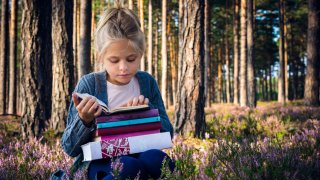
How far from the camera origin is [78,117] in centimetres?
260

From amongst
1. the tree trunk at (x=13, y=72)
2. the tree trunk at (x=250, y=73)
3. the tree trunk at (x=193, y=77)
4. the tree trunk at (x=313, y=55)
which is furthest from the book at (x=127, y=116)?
the tree trunk at (x=13, y=72)

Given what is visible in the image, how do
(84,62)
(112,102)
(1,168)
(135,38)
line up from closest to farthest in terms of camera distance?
(135,38), (112,102), (1,168), (84,62)

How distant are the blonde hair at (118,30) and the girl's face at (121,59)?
0.03 meters

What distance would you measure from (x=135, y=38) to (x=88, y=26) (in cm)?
685

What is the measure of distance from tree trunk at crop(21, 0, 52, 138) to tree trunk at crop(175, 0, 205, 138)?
9.45 feet

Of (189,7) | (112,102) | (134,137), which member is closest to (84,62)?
(189,7)

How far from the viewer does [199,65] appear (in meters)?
6.70

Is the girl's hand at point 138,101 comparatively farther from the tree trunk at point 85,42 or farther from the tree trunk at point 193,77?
the tree trunk at point 85,42

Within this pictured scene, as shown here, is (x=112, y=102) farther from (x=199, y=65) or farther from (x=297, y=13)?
(x=297, y=13)

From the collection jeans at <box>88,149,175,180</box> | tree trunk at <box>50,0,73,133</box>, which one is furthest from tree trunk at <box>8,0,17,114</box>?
jeans at <box>88,149,175,180</box>

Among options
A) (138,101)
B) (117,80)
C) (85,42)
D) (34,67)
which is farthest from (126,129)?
(85,42)

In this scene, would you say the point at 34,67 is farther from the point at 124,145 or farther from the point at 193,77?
the point at 124,145

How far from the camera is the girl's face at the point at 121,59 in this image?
2637 mm

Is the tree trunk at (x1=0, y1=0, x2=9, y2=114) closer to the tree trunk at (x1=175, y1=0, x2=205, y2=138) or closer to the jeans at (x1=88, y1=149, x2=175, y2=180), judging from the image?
the tree trunk at (x1=175, y1=0, x2=205, y2=138)
